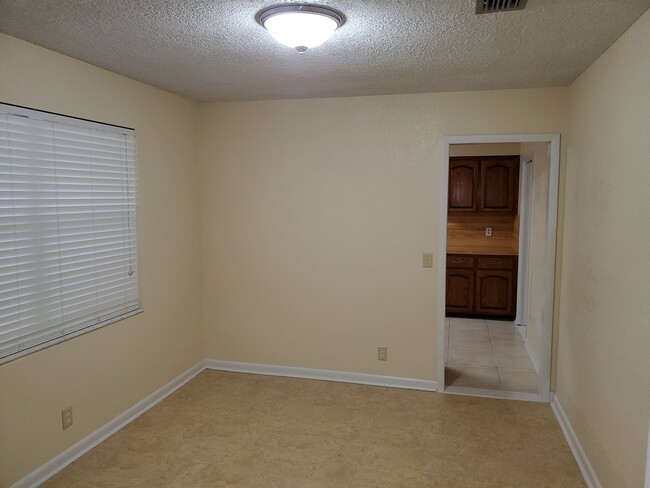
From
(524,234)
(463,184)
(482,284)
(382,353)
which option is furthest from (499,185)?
(382,353)

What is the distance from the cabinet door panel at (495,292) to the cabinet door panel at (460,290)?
87mm

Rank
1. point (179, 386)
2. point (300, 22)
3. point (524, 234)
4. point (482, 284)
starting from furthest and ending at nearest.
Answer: point (482, 284)
point (524, 234)
point (179, 386)
point (300, 22)

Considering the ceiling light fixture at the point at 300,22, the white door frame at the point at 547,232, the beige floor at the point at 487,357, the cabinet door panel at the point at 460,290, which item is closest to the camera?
the ceiling light fixture at the point at 300,22

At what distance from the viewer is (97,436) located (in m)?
3.29

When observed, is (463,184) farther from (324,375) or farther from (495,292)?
(324,375)

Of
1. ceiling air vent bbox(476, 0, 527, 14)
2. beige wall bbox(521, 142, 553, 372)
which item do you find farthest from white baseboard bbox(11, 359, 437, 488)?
ceiling air vent bbox(476, 0, 527, 14)

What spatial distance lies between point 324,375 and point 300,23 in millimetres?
3109

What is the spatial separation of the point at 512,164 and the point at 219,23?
15.9 ft

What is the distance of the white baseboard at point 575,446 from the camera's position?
2.80 m

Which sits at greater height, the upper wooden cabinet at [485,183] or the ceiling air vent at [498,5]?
the ceiling air vent at [498,5]

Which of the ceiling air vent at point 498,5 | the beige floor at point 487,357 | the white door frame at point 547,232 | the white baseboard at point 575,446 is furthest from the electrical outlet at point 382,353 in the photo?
the ceiling air vent at point 498,5

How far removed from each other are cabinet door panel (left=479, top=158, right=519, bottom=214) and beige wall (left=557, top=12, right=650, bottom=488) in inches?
111

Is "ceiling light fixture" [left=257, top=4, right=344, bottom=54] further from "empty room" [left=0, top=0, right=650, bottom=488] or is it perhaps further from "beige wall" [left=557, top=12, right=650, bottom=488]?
"beige wall" [left=557, top=12, right=650, bottom=488]

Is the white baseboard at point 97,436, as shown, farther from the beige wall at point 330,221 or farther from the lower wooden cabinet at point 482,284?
the lower wooden cabinet at point 482,284
